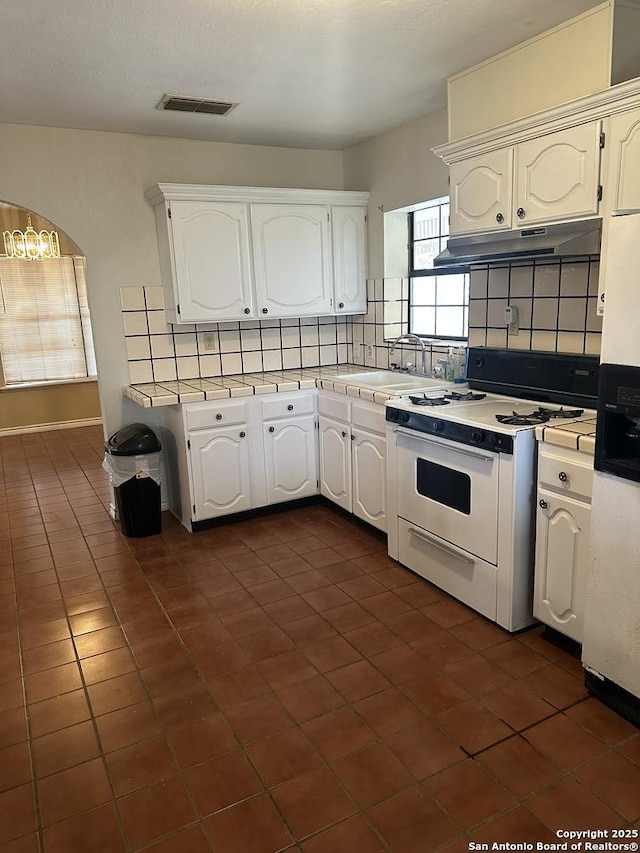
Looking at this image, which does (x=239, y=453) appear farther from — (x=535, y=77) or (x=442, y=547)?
(x=535, y=77)

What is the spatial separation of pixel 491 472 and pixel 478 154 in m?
1.49

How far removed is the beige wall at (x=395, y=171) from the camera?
3.57 meters

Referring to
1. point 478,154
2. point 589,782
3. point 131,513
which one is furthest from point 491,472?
point 131,513

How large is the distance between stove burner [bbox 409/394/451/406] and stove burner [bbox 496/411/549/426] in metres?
0.40

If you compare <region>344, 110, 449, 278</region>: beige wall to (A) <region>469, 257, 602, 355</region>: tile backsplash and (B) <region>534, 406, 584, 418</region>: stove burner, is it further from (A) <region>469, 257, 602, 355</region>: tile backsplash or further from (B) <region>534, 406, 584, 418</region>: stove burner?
(B) <region>534, 406, 584, 418</region>: stove burner

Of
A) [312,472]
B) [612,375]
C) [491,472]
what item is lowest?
[312,472]

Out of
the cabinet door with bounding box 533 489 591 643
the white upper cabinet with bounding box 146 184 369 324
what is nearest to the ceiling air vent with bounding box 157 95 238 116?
the white upper cabinet with bounding box 146 184 369 324

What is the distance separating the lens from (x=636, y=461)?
192 centimetres

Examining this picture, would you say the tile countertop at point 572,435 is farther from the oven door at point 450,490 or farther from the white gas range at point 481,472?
the oven door at point 450,490

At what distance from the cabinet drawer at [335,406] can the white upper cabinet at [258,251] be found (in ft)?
2.23

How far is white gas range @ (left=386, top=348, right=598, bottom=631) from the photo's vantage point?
2461 millimetres

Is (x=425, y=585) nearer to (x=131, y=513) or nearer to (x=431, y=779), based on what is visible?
(x=431, y=779)

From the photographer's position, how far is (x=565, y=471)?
2248mm

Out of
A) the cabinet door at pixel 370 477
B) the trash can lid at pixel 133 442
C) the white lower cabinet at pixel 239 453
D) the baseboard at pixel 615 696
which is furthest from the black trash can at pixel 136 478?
the baseboard at pixel 615 696
